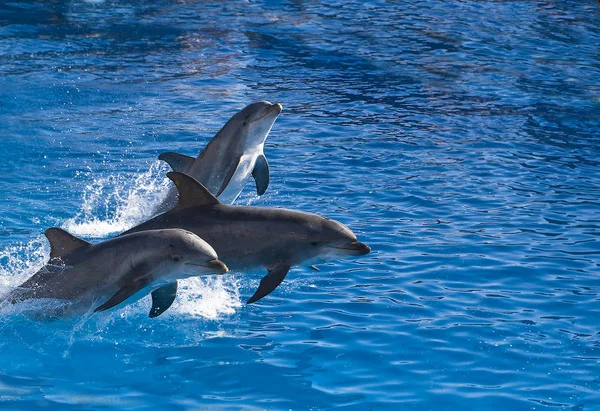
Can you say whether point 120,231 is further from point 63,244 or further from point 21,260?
point 63,244

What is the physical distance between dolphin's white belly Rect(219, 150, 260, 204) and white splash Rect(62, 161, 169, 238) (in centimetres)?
116

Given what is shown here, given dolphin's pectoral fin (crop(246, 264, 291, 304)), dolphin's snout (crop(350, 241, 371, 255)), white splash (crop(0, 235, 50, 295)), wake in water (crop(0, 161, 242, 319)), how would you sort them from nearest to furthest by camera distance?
dolphin's pectoral fin (crop(246, 264, 291, 304)) < dolphin's snout (crop(350, 241, 371, 255)) < white splash (crop(0, 235, 50, 295)) < wake in water (crop(0, 161, 242, 319))

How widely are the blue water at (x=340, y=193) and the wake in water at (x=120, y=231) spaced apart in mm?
35

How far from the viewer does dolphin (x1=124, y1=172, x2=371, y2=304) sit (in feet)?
25.5

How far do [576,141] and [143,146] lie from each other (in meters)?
6.70

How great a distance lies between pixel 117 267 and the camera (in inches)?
289

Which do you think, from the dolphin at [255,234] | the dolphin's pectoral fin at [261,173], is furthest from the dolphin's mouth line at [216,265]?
the dolphin's pectoral fin at [261,173]

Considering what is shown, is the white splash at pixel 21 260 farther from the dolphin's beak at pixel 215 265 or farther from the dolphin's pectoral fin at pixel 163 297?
the dolphin's beak at pixel 215 265

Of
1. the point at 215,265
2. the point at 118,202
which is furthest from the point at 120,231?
the point at 215,265

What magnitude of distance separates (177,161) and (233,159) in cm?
66

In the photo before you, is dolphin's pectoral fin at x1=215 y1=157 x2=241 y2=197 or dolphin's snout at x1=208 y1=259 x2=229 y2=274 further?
dolphin's pectoral fin at x1=215 y1=157 x2=241 y2=197

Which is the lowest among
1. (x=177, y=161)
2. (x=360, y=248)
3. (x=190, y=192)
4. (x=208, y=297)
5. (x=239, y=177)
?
(x=208, y=297)

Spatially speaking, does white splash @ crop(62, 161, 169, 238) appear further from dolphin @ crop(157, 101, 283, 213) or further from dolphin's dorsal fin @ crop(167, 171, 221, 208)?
dolphin's dorsal fin @ crop(167, 171, 221, 208)

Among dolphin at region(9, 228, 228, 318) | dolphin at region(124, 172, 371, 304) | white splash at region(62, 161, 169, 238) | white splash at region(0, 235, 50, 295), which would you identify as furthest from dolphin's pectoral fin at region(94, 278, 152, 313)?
white splash at region(62, 161, 169, 238)
